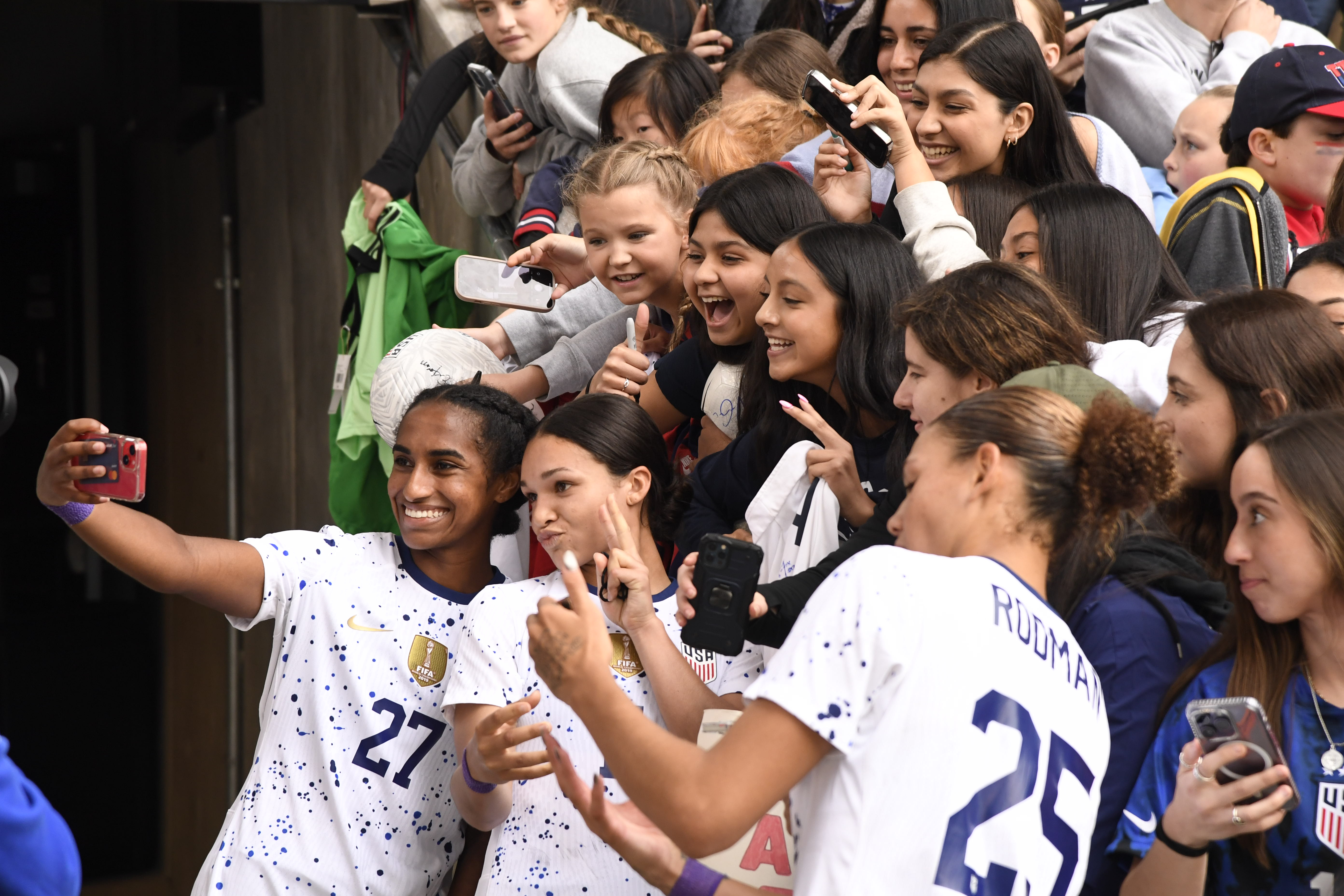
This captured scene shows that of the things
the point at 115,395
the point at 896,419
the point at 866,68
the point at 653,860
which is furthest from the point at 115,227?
the point at 653,860

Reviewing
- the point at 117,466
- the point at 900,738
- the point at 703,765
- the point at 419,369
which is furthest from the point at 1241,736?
the point at 419,369

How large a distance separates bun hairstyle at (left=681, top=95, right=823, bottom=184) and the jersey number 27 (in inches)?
74.2

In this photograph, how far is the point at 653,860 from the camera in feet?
4.54

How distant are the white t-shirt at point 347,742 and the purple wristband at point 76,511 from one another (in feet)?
1.00

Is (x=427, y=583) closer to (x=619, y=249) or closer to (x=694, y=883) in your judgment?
(x=619, y=249)

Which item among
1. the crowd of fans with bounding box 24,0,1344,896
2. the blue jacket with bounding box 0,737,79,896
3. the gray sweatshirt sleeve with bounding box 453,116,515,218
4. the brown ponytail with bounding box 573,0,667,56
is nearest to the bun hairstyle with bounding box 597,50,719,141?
the crowd of fans with bounding box 24,0,1344,896

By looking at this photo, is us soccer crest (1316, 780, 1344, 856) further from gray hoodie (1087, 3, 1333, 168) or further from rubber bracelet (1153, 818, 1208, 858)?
gray hoodie (1087, 3, 1333, 168)

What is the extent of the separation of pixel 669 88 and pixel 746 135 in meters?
0.38

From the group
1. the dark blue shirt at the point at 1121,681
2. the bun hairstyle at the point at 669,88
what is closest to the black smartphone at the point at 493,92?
the bun hairstyle at the point at 669,88

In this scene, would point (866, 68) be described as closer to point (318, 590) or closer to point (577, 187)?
point (577, 187)

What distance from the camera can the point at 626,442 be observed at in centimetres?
225

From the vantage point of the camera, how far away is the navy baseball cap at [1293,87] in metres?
2.69

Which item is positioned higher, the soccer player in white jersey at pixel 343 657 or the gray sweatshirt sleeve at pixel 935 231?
the gray sweatshirt sleeve at pixel 935 231

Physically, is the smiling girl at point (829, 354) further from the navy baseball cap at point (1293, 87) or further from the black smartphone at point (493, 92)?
the black smartphone at point (493, 92)
